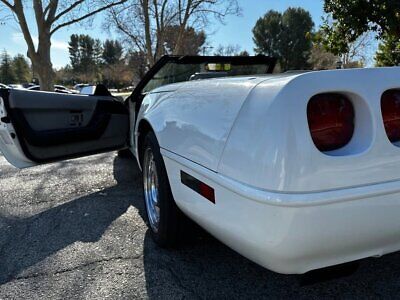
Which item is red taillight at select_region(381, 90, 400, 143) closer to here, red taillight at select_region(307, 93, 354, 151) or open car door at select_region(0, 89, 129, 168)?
red taillight at select_region(307, 93, 354, 151)

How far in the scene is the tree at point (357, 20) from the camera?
29.8 feet

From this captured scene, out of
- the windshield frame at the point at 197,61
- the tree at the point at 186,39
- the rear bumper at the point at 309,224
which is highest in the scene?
the tree at the point at 186,39

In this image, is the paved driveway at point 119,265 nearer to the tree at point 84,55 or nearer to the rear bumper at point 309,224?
the rear bumper at point 309,224

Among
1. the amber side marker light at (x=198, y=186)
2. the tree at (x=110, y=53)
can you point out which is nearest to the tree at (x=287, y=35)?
the tree at (x=110, y=53)

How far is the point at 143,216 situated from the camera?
135 inches

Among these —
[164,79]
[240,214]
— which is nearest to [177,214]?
[240,214]

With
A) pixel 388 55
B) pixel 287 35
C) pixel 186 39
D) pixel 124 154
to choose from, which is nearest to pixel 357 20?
pixel 388 55

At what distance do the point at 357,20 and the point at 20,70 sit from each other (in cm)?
7630

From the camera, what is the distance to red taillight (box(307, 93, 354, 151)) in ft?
5.03

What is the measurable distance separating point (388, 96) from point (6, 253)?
8.85 feet

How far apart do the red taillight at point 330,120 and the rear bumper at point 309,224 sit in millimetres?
212

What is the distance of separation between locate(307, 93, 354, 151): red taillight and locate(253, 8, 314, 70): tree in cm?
4690

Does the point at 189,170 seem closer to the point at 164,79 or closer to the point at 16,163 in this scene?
the point at 164,79

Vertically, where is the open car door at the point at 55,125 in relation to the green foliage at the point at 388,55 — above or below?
below
